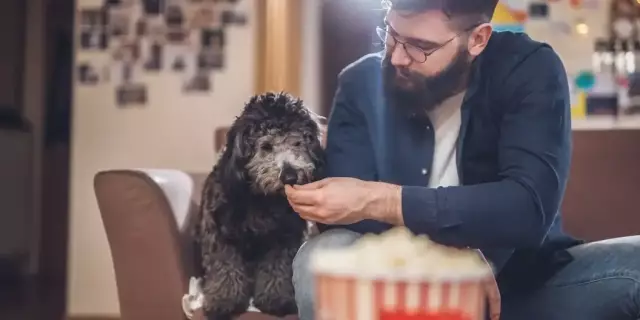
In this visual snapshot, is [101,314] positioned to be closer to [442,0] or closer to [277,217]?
[277,217]

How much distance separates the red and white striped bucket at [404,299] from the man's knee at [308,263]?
7.4 inches

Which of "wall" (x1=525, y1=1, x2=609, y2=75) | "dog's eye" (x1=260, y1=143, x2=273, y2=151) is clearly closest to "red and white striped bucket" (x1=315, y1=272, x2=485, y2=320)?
"dog's eye" (x1=260, y1=143, x2=273, y2=151)

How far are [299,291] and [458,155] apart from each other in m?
0.27

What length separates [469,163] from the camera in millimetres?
963

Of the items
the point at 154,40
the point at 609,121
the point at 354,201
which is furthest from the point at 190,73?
the point at 354,201

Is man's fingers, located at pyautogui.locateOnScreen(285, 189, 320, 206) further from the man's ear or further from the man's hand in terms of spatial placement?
the man's ear

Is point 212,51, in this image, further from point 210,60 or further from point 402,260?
point 402,260

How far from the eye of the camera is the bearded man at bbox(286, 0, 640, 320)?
833mm

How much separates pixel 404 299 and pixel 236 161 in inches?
20.8

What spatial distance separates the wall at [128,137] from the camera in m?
2.32

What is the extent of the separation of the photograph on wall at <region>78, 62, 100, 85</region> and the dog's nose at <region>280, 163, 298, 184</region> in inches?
60.4

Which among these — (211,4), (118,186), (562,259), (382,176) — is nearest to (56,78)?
(211,4)

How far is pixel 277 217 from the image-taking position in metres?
1.15

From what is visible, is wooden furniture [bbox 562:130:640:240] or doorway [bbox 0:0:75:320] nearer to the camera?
wooden furniture [bbox 562:130:640:240]
